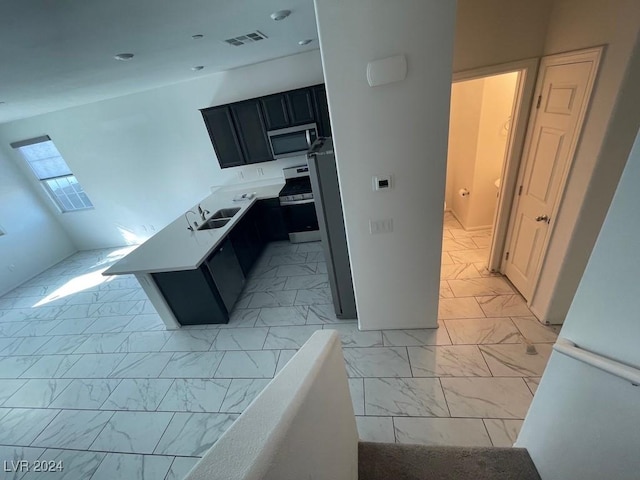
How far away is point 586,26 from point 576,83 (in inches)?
12.2

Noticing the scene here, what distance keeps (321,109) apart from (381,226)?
237 cm

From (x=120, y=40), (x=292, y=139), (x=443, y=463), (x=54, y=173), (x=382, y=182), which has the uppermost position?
(x=120, y=40)

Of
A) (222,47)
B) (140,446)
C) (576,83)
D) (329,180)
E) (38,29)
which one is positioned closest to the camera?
(38,29)

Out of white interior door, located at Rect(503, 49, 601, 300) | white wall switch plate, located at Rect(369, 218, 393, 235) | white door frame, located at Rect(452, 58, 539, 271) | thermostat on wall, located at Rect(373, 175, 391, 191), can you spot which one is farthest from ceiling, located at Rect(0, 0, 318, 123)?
white interior door, located at Rect(503, 49, 601, 300)

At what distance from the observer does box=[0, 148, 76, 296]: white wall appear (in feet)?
14.9

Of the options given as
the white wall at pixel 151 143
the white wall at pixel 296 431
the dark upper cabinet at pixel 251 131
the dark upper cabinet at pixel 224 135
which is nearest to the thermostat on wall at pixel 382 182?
the white wall at pixel 296 431

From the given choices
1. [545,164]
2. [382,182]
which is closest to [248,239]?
[382,182]

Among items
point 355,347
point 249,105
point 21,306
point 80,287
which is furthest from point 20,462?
point 249,105

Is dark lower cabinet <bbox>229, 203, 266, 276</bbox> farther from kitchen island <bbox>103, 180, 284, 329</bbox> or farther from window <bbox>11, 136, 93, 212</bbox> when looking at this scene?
window <bbox>11, 136, 93, 212</bbox>

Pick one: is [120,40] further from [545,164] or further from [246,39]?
[545,164]

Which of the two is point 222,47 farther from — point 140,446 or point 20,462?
point 20,462

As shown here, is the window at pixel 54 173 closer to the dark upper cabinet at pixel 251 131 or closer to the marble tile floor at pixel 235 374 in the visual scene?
the marble tile floor at pixel 235 374

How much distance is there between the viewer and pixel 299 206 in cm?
384

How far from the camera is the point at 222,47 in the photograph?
8.29 feet
